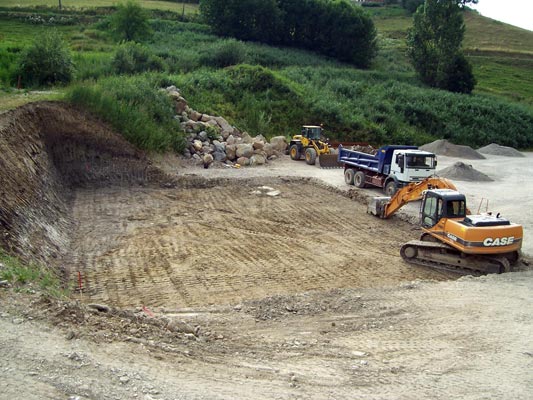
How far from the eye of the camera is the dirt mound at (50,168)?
1313 cm

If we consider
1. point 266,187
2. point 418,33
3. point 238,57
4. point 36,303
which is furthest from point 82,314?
point 418,33

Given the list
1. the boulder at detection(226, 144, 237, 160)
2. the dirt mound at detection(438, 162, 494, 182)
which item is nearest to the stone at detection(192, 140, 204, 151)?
the boulder at detection(226, 144, 237, 160)

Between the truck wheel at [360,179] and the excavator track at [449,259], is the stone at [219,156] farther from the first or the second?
the excavator track at [449,259]

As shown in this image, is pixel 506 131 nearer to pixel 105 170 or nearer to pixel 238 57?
pixel 238 57

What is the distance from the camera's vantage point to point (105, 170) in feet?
72.2

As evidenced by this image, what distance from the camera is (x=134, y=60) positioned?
33.5 meters

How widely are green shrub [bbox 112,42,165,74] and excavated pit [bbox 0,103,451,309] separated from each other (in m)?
10.8

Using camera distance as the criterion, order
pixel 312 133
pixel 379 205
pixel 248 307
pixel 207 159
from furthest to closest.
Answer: pixel 312 133
pixel 207 159
pixel 379 205
pixel 248 307

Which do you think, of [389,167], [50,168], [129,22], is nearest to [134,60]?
[129,22]

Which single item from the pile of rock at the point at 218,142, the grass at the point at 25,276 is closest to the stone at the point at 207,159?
the pile of rock at the point at 218,142

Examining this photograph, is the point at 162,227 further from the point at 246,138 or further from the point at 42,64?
the point at 42,64

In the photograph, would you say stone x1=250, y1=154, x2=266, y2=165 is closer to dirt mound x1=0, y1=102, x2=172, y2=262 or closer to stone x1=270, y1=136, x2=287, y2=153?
stone x1=270, y1=136, x2=287, y2=153

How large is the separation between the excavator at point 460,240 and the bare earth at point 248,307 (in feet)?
1.36

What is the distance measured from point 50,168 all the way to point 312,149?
12.4 m
